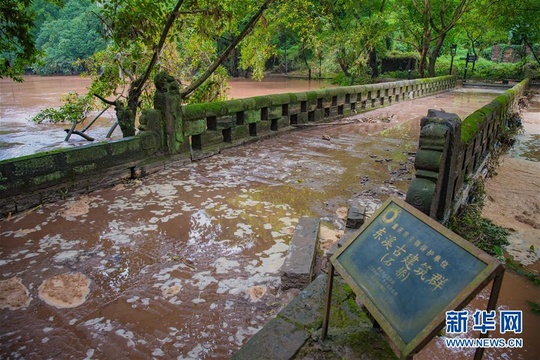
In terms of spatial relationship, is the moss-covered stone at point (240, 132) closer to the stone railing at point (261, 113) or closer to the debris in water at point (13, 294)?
the stone railing at point (261, 113)

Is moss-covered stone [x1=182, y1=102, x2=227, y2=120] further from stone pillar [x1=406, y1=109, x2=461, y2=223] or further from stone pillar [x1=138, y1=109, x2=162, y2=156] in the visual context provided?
stone pillar [x1=406, y1=109, x2=461, y2=223]

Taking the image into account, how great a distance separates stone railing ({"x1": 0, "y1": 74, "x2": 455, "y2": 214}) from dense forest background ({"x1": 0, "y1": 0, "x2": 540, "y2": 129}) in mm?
1074

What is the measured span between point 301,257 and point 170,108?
12.4ft

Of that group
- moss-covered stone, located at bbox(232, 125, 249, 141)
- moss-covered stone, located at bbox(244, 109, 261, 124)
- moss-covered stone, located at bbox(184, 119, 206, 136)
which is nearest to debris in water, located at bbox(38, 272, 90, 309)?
moss-covered stone, located at bbox(184, 119, 206, 136)

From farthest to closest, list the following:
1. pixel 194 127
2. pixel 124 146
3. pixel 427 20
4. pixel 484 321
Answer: pixel 427 20 < pixel 194 127 < pixel 124 146 < pixel 484 321

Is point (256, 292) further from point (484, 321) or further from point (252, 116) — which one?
point (252, 116)

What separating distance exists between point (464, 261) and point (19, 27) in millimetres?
6390

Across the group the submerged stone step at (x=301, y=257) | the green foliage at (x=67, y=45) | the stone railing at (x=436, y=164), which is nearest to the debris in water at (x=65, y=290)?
the submerged stone step at (x=301, y=257)

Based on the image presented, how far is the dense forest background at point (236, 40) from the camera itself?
646 centimetres

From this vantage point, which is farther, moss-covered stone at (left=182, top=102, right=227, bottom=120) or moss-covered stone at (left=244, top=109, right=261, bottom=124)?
moss-covered stone at (left=244, top=109, right=261, bottom=124)

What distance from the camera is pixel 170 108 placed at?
610 cm

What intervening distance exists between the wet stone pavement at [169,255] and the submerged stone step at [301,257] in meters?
0.14

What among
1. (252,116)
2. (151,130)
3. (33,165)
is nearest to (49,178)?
(33,165)

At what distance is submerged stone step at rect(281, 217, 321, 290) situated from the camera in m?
3.14
